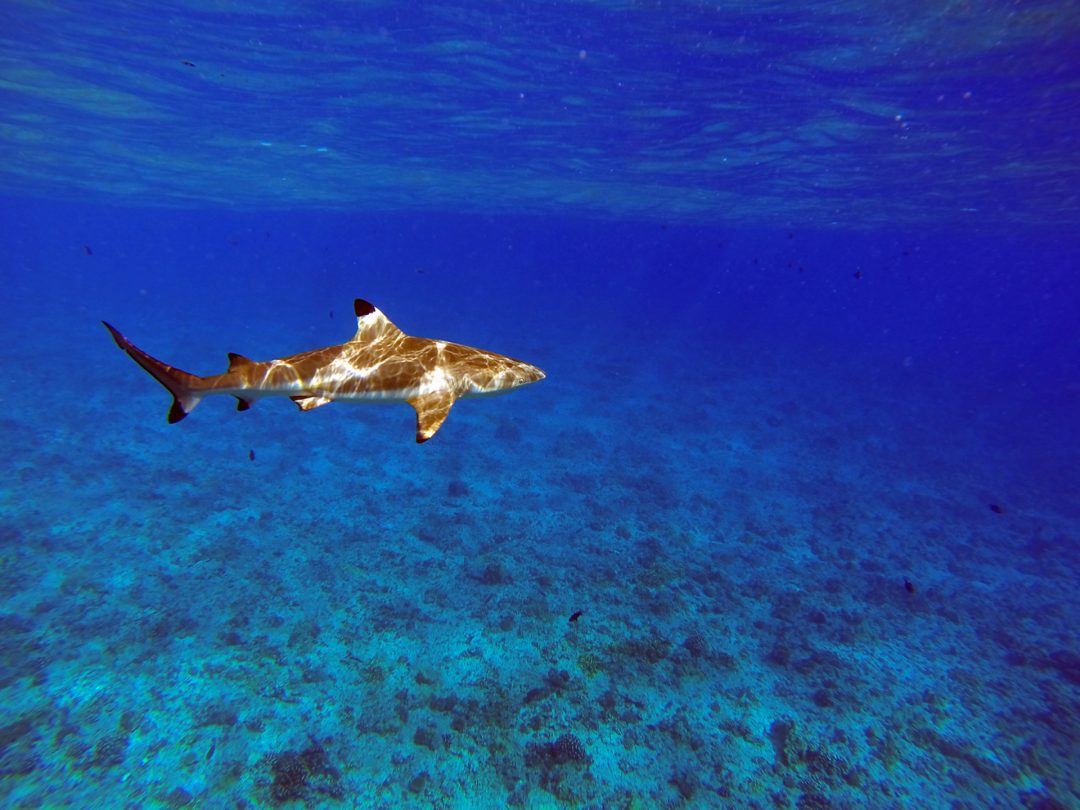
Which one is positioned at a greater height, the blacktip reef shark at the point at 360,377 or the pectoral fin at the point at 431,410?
the blacktip reef shark at the point at 360,377

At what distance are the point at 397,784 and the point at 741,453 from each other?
18503 mm

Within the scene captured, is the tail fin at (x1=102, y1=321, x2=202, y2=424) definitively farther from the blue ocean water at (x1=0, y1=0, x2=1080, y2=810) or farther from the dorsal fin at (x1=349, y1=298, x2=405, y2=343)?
the blue ocean water at (x1=0, y1=0, x2=1080, y2=810)

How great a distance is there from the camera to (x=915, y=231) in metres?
53.5

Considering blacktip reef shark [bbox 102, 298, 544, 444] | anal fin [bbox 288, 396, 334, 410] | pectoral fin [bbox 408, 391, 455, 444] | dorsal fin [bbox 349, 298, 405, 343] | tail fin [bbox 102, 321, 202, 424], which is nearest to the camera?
pectoral fin [bbox 408, 391, 455, 444]

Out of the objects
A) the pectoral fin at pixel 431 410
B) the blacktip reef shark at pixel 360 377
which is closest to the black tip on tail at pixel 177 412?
the blacktip reef shark at pixel 360 377

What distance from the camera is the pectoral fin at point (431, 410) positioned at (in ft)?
16.3

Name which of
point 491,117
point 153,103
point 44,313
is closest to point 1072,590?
point 491,117

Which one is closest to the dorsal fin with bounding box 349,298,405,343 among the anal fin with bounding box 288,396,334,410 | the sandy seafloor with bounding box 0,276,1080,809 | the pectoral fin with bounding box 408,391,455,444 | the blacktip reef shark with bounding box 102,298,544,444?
the blacktip reef shark with bounding box 102,298,544,444

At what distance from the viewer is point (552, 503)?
636 inches

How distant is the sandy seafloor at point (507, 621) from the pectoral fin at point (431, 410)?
616cm

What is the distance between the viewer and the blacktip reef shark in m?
5.59

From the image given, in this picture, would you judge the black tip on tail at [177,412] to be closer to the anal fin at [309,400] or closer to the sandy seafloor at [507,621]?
the anal fin at [309,400]

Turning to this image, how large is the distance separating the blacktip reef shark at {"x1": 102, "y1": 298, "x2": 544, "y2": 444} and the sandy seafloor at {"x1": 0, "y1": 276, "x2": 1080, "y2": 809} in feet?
19.5

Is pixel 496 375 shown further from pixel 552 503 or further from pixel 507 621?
pixel 552 503
